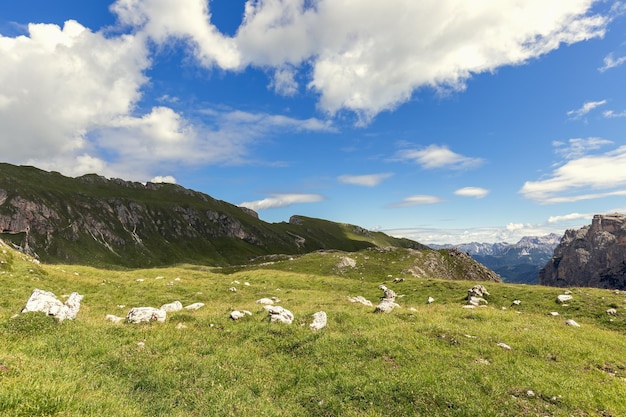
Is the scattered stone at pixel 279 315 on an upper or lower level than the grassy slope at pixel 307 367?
upper

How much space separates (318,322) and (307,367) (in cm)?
597

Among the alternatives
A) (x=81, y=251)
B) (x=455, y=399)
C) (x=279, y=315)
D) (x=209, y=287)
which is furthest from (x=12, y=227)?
(x=455, y=399)

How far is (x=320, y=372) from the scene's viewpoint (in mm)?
15227

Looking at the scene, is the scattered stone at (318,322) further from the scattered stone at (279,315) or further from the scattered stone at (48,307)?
the scattered stone at (48,307)

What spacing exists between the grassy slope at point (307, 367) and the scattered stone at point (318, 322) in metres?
0.55

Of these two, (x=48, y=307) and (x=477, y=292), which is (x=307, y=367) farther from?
(x=477, y=292)

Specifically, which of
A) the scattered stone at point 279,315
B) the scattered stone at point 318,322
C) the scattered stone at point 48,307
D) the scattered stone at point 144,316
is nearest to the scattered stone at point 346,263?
the scattered stone at point 279,315

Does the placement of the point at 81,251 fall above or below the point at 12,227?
below

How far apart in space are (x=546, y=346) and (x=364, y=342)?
10805 millimetres

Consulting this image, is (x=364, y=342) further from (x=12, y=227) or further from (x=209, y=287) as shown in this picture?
(x=12, y=227)

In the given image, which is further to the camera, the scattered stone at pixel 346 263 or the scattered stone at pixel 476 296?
the scattered stone at pixel 346 263

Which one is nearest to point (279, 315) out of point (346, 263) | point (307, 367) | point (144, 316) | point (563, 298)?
point (307, 367)

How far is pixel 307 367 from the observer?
15875mm

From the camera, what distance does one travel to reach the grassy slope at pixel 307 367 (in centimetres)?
1175
